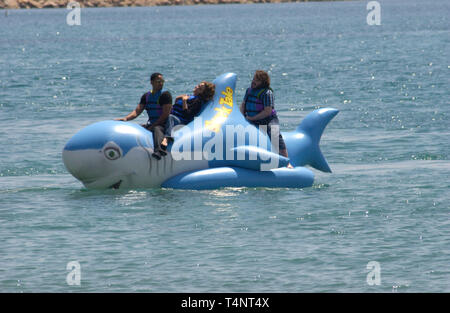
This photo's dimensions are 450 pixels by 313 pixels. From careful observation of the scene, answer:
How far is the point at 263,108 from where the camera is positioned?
13.1m

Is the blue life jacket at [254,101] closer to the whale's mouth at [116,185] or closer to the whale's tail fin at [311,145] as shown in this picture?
the whale's tail fin at [311,145]

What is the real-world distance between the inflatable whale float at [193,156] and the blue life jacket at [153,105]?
0.32m

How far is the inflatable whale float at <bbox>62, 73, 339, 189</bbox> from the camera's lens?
485 inches

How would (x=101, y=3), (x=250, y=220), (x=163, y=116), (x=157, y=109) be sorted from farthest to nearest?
(x=101, y=3) < (x=157, y=109) < (x=163, y=116) < (x=250, y=220)

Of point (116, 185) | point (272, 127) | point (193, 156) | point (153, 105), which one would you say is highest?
point (153, 105)

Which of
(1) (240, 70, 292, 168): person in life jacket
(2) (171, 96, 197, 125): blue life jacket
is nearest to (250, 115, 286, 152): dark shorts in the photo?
(1) (240, 70, 292, 168): person in life jacket

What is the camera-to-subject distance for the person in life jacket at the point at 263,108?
13070mm

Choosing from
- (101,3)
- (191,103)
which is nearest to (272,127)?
(191,103)

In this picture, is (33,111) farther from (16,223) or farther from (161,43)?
(161,43)

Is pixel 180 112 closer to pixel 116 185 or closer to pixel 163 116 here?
pixel 163 116

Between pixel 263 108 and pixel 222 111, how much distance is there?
0.60m

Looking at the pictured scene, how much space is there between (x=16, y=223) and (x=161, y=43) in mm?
53882

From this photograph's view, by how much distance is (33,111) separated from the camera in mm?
24297

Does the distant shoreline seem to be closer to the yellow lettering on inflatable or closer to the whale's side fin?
the yellow lettering on inflatable
